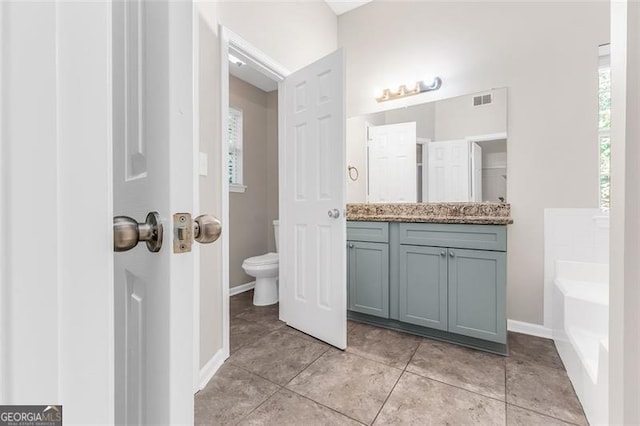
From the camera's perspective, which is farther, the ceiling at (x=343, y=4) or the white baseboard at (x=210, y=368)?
the ceiling at (x=343, y=4)

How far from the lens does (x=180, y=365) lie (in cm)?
37

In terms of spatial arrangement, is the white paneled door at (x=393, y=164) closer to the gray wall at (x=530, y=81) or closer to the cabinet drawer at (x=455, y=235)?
the gray wall at (x=530, y=81)

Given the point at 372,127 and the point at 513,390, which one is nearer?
the point at 513,390

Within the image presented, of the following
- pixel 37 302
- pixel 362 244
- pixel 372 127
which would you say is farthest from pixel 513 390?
pixel 372 127

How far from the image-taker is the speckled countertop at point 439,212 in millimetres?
2008

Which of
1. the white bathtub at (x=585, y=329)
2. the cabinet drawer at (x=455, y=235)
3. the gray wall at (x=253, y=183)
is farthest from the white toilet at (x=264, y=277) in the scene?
the white bathtub at (x=585, y=329)

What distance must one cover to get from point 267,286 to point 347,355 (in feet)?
4.07

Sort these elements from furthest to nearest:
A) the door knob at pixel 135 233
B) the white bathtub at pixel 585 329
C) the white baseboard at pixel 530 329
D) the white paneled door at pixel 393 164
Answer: the white paneled door at pixel 393 164 < the white baseboard at pixel 530 329 < the white bathtub at pixel 585 329 < the door knob at pixel 135 233

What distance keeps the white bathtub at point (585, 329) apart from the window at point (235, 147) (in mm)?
3018

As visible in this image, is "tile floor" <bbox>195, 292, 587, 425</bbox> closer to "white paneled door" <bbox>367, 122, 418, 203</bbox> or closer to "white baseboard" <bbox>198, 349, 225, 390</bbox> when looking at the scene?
"white baseboard" <bbox>198, 349, 225, 390</bbox>

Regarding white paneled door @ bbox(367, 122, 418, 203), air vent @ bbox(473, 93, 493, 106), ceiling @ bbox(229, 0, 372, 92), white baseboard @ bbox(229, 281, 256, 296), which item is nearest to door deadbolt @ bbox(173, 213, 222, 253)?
ceiling @ bbox(229, 0, 372, 92)

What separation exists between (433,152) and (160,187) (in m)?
2.47

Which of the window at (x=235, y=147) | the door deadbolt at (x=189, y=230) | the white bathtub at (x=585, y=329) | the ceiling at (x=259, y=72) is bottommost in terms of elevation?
the white bathtub at (x=585, y=329)

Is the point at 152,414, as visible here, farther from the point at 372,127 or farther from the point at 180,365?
the point at 372,127
